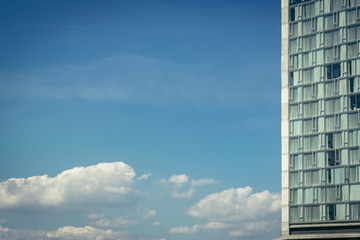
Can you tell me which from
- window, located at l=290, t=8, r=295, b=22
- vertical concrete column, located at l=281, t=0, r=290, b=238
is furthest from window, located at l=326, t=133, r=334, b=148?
window, located at l=290, t=8, r=295, b=22

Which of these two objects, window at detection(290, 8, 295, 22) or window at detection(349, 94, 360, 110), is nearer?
window at detection(349, 94, 360, 110)

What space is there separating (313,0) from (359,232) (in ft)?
158

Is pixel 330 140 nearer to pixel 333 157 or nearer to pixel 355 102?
pixel 333 157

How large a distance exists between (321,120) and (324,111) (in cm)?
191

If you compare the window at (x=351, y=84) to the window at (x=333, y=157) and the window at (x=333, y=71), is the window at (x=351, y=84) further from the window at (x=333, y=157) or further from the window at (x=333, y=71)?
the window at (x=333, y=157)

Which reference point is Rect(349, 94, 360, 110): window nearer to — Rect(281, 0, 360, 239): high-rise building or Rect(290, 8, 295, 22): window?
Rect(281, 0, 360, 239): high-rise building

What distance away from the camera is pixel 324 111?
4660 inches

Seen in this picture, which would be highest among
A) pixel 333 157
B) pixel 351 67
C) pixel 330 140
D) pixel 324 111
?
pixel 351 67

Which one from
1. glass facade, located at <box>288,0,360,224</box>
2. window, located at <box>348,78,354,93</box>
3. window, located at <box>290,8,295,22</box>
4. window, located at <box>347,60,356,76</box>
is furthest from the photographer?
window, located at <box>290,8,295,22</box>

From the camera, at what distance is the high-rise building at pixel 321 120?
113062mm

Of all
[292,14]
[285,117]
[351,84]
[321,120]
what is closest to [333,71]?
[351,84]

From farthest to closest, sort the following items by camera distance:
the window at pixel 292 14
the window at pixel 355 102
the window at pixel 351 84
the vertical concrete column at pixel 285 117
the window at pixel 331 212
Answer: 1. the window at pixel 292 14
2. the vertical concrete column at pixel 285 117
3. the window at pixel 351 84
4. the window at pixel 355 102
5. the window at pixel 331 212

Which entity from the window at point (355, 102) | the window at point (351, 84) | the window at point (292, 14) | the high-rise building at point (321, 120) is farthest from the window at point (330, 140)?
the window at point (292, 14)

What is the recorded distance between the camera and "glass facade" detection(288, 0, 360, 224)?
113438 mm
